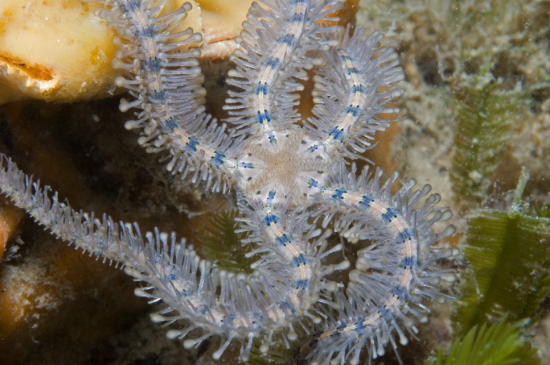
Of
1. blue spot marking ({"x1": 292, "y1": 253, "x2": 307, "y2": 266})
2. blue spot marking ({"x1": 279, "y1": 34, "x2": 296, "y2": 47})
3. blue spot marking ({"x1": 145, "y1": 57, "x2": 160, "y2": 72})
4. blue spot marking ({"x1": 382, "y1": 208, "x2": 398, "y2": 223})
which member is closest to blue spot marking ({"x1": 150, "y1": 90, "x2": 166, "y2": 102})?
blue spot marking ({"x1": 145, "y1": 57, "x2": 160, "y2": 72})

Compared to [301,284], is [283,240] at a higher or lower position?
higher

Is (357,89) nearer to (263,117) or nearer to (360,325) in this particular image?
(263,117)

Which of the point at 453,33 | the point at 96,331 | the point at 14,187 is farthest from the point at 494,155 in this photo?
the point at 96,331

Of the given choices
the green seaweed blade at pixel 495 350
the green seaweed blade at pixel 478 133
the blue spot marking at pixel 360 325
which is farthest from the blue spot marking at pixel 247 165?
the green seaweed blade at pixel 495 350

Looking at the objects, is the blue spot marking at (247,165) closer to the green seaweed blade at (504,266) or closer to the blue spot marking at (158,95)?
the blue spot marking at (158,95)

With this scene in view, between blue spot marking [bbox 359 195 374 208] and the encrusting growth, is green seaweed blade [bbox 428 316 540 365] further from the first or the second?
blue spot marking [bbox 359 195 374 208]

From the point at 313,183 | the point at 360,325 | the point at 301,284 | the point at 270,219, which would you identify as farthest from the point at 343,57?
the point at 360,325
